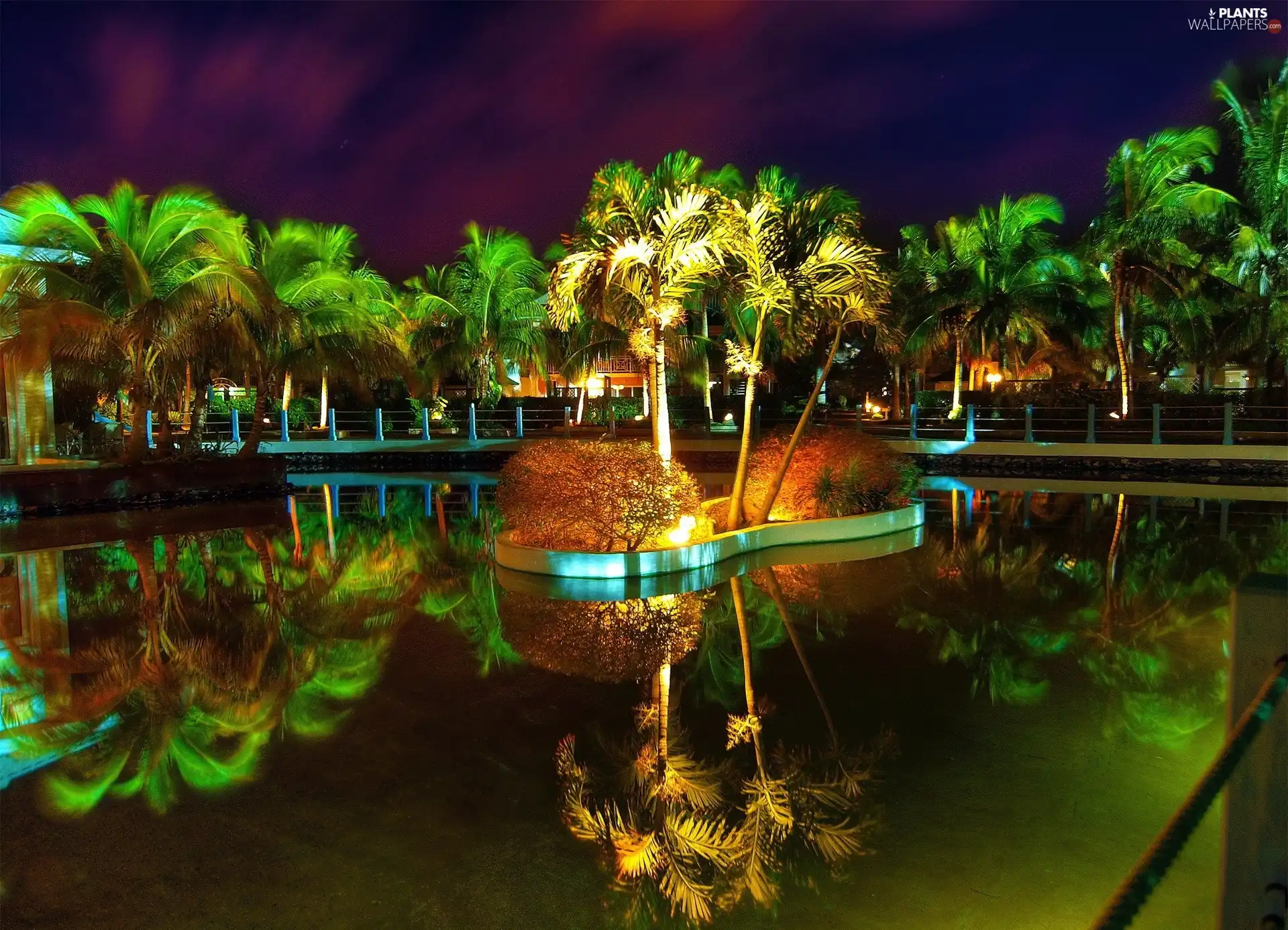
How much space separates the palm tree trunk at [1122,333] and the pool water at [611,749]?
1767 centimetres

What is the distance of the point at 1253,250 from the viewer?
85.6ft

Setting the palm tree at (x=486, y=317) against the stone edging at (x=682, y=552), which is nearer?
the stone edging at (x=682, y=552)

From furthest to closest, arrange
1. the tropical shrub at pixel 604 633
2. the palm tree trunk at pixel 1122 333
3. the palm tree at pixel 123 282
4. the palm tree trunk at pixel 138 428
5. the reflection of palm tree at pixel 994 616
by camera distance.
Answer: the palm tree trunk at pixel 1122 333 < the palm tree trunk at pixel 138 428 < the palm tree at pixel 123 282 < the tropical shrub at pixel 604 633 < the reflection of palm tree at pixel 994 616

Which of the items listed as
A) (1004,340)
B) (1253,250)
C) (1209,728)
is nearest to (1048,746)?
(1209,728)

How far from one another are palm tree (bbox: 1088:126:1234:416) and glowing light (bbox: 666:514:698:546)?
20.2 meters

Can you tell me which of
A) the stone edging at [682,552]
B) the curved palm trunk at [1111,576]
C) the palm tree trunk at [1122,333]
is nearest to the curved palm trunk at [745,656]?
the stone edging at [682,552]

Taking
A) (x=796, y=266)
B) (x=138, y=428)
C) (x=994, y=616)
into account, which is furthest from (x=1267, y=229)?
(x=138, y=428)

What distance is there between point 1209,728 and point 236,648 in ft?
23.1

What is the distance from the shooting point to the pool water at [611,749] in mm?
4027

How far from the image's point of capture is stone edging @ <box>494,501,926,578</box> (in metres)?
10.3

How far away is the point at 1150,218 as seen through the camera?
2527 cm

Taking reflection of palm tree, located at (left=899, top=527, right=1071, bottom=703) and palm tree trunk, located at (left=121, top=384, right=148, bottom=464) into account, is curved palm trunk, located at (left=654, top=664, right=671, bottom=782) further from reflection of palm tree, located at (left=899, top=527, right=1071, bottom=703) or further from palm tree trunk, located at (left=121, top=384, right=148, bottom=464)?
palm tree trunk, located at (left=121, top=384, right=148, bottom=464)

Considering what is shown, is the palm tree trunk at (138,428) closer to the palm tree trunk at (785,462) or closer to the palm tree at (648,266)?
the palm tree at (648,266)

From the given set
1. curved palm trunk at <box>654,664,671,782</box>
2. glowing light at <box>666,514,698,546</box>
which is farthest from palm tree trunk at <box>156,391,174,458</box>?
curved palm trunk at <box>654,664,671,782</box>
